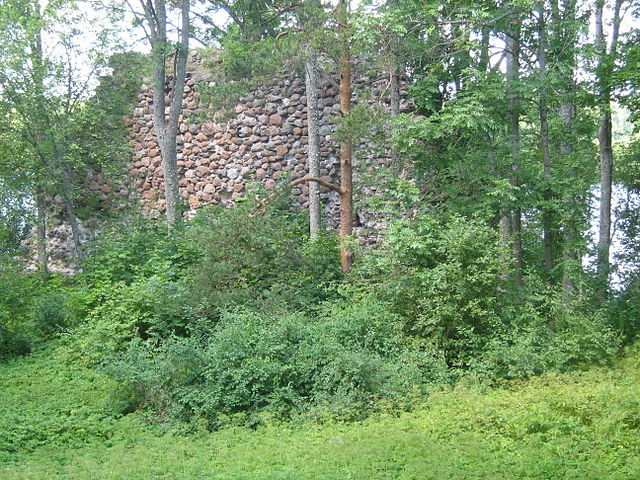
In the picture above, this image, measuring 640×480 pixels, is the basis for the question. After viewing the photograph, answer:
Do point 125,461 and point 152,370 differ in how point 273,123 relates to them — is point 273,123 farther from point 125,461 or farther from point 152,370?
point 125,461

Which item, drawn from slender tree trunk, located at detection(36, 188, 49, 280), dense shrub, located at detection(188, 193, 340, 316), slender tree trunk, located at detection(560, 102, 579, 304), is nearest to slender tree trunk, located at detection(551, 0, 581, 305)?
slender tree trunk, located at detection(560, 102, 579, 304)

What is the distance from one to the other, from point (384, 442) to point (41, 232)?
12819 mm

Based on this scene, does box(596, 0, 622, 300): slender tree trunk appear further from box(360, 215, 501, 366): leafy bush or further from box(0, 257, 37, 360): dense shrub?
box(0, 257, 37, 360): dense shrub

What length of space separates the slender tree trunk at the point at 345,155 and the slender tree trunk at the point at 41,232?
790cm

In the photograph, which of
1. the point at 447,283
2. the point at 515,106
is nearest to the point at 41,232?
the point at 447,283

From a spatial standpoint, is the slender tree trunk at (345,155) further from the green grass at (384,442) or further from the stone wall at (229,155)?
the green grass at (384,442)

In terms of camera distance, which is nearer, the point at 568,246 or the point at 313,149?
the point at 568,246

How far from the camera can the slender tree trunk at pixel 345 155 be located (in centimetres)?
1278

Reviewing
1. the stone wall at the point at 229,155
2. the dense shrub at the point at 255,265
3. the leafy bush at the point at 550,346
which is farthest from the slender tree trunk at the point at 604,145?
the dense shrub at the point at 255,265

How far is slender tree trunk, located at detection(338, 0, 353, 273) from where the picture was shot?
1278 centimetres

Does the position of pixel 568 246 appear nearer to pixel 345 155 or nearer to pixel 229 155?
pixel 345 155

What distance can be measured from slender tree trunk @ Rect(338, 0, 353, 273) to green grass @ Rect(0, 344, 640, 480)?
14.7ft

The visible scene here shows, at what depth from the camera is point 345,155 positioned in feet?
44.4

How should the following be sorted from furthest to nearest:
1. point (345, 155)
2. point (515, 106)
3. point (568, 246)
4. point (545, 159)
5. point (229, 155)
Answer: point (229, 155), point (345, 155), point (515, 106), point (545, 159), point (568, 246)
